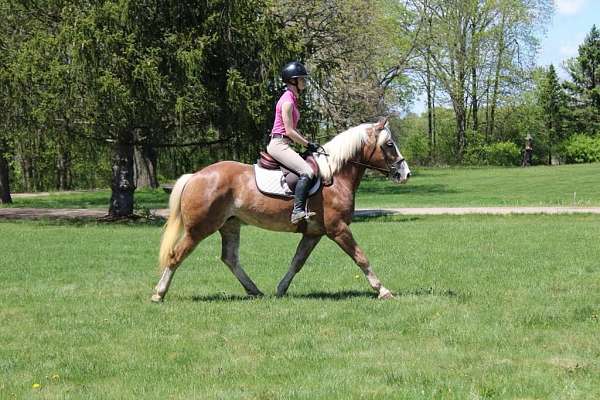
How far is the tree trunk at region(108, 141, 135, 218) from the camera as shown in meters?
26.3

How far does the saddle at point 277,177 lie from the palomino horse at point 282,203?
11cm

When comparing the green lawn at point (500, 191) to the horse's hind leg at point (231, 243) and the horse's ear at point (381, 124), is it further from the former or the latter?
the horse's hind leg at point (231, 243)

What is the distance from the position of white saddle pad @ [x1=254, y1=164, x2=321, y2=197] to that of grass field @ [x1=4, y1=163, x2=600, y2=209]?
21.6 meters

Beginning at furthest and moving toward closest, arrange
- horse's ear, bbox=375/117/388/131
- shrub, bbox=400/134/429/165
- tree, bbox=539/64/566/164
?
shrub, bbox=400/134/429/165 < tree, bbox=539/64/566/164 < horse's ear, bbox=375/117/388/131

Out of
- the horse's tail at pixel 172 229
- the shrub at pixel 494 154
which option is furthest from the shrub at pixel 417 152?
the horse's tail at pixel 172 229

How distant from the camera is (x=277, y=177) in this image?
32.5 ft

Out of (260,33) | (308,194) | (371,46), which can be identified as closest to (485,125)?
(371,46)

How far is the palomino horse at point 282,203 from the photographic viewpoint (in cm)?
985

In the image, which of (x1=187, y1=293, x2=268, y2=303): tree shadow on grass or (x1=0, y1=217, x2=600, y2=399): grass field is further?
(x1=187, y1=293, x2=268, y2=303): tree shadow on grass

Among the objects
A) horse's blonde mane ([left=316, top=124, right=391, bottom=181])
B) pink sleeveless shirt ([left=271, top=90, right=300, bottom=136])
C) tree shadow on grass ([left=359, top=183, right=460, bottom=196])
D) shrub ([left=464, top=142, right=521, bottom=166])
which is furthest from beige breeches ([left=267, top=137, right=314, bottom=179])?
shrub ([left=464, top=142, right=521, bottom=166])

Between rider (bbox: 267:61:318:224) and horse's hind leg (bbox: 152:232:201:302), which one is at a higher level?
rider (bbox: 267:61:318:224)

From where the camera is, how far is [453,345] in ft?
23.5

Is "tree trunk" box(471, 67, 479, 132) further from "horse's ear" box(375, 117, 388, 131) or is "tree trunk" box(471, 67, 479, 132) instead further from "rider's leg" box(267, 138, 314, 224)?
"rider's leg" box(267, 138, 314, 224)

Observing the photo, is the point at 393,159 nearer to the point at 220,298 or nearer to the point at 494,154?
the point at 220,298
